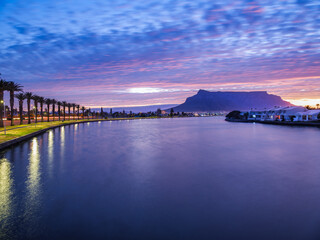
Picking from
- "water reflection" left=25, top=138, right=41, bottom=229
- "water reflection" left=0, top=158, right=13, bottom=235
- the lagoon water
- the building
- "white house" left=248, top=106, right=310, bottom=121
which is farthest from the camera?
"white house" left=248, top=106, right=310, bottom=121

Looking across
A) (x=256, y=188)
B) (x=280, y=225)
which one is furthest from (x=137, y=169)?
(x=280, y=225)

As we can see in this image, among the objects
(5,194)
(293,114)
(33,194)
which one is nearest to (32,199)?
(33,194)

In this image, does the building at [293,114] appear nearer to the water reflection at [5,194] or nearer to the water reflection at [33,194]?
the water reflection at [33,194]

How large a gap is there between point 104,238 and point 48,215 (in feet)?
9.62

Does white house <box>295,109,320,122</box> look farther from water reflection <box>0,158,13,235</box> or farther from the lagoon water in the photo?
water reflection <box>0,158,13,235</box>

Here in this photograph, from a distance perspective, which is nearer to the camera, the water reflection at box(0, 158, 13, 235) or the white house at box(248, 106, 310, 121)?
the water reflection at box(0, 158, 13, 235)

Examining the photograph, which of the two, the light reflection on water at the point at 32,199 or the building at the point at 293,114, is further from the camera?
the building at the point at 293,114

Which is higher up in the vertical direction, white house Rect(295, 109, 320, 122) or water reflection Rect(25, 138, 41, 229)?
white house Rect(295, 109, 320, 122)

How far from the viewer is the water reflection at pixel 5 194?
8.60m

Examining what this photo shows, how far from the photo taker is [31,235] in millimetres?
7539

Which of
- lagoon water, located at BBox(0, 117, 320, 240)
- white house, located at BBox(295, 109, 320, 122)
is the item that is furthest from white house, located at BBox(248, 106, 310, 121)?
lagoon water, located at BBox(0, 117, 320, 240)

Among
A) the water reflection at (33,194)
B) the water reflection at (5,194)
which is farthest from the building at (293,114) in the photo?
the water reflection at (5,194)

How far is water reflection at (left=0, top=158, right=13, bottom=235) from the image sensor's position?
8595 millimetres

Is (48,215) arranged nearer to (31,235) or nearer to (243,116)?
(31,235)
